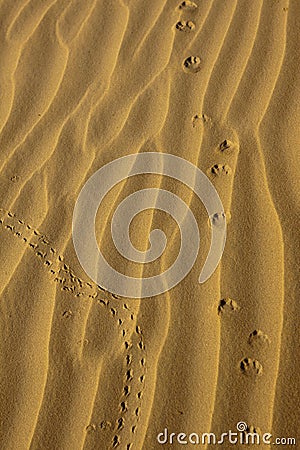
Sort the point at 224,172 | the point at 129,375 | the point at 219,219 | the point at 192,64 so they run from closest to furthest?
the point at 129,375, the point at 219,219, the point at 224,172, the point at 192,64

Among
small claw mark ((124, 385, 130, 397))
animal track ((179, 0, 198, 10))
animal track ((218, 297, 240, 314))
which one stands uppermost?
animal track ((179, 0, 198, 10))

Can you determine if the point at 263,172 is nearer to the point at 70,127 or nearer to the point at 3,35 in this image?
the point at 70,127

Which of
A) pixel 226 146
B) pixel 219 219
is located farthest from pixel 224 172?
pixel 219 219

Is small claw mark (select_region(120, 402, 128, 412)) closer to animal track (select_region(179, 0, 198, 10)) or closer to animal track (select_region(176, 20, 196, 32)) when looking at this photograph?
animal track (select_region(176, 20, 196, 32))

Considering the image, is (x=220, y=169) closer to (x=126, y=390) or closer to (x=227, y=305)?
(x=227, y=305)

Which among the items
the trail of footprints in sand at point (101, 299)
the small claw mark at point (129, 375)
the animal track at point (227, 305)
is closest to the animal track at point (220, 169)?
the animal track at point (227, 305)

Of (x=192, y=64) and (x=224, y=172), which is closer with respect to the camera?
(x=224, y=172)

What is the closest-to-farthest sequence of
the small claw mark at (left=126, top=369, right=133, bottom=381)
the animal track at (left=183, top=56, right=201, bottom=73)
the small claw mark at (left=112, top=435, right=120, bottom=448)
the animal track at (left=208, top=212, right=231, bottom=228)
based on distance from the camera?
Result: the small claw mark at (left=112, top=435, right=120, bottom=448) < the small claw mark at (left=126, top=369, right=133, bottom=381) < the animal track at (left=208, top=212, right=231, bottom=228) < the animal track at (left=183, top=56, right=201, bottom=73)

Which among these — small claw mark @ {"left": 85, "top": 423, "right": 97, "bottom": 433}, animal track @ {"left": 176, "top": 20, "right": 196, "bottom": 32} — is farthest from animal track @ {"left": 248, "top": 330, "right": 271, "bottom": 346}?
animal track @ {"left": 176, "top": 20, "right": 196, "bottom": 32}
